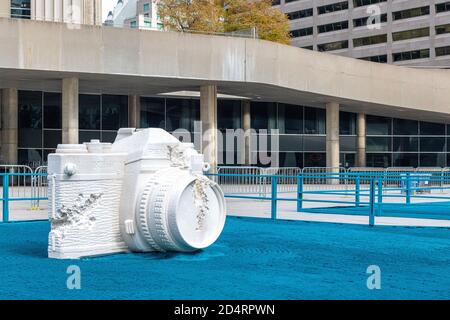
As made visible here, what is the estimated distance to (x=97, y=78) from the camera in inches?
1373

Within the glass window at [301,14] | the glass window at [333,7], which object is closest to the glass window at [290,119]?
the glass window at [333,7]

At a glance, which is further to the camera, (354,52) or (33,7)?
(354,52)

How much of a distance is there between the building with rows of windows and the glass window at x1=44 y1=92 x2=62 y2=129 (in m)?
0.06

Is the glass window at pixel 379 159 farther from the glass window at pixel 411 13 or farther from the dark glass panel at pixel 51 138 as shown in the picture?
the glass window at pixel 411 13

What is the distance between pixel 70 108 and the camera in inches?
1385

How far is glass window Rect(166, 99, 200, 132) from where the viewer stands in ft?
147

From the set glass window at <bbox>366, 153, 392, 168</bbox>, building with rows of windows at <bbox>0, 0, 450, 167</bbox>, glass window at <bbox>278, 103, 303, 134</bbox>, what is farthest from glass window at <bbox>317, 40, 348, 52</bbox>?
glass window at <bbox>278, 103, 303, 134</bbox>

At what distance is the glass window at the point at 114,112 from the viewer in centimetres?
4316

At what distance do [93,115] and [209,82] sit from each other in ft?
31.5

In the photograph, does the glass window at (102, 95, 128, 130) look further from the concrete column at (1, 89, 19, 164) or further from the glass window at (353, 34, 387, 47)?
the glass window at (353, 34, 387, 47)

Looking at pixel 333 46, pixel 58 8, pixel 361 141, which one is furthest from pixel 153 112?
pixel 333 46

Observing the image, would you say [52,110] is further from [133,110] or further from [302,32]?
[302,32]

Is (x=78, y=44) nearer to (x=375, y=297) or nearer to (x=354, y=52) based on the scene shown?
(x=375, y=297)

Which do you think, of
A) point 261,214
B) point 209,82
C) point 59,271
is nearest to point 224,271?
point 59,271
